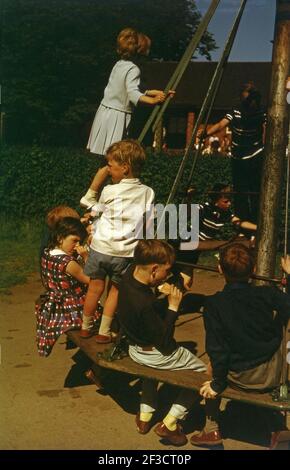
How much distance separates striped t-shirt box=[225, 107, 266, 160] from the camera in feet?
22.7

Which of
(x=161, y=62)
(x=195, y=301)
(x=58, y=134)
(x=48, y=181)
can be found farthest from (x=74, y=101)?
(x=195, y=301)

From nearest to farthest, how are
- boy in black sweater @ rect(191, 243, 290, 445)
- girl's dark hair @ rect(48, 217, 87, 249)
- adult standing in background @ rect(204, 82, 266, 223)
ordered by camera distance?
boy in black sweater @ rect(191, 243, 290, 445) → girl's dark hair @ rect(48, 217, 87, 249) → adult standing in background @ rect(204, 82, 266, 223)

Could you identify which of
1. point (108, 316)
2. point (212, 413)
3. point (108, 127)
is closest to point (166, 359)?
point (212, 413)

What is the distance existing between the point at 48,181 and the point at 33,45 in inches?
452

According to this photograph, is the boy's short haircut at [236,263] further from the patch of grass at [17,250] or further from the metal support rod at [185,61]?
the patch of grass at [17,250]

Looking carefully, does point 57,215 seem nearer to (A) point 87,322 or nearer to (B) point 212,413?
(A) point 87,322

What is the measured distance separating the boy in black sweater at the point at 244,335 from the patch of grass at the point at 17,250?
14.3 feet

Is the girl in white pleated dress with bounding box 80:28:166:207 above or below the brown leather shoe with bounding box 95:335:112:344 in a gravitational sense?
above

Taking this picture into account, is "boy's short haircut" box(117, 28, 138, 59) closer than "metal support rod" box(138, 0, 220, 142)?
No

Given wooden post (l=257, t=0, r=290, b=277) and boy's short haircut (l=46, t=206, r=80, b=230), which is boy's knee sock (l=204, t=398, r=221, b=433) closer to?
wooden post (l=257, t=0, r=290, b=277)

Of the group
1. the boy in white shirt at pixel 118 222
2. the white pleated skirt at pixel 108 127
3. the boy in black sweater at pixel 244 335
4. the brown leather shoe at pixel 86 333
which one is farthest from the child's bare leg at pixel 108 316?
the white pleated skirt at pixel 108 127

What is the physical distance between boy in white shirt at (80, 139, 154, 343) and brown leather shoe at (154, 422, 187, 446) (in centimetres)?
75

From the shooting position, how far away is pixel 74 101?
26.5m

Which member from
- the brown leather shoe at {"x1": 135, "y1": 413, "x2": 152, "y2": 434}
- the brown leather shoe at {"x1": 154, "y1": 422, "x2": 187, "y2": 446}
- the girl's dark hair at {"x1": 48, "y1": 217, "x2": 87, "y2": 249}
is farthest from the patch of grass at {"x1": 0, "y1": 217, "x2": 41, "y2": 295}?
the brown leather shoe at {"x1": 154, "y1": 422, "x2": 187, "y2": 446}
